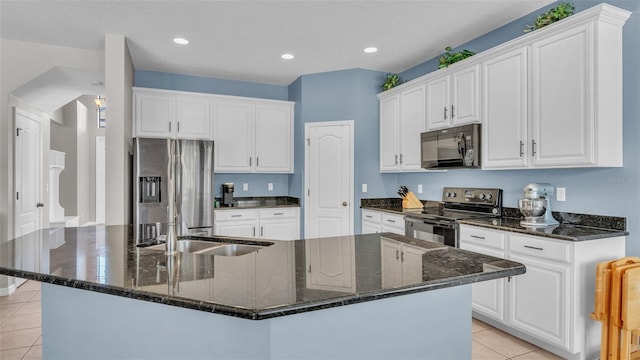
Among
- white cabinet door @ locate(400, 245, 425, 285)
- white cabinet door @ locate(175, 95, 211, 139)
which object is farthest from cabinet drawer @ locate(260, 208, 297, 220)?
white cabinet door @ locate(400, 245, 425, 285)

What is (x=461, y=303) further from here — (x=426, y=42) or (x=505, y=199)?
(x=426, y=42)

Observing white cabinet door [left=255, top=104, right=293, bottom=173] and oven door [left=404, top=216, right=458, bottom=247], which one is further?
white cabinet door [left=255, top=104, right=293, bottom=173]

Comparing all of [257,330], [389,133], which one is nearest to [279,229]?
[389,133]

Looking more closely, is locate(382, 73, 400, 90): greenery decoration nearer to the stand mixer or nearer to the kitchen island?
the stand mixer

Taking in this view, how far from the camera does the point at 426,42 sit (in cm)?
390

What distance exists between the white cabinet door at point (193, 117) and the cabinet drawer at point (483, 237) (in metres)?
3.35

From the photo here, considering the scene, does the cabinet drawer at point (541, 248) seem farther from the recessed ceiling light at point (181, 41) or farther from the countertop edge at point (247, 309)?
the recessed ceiling light at point (181, 41)

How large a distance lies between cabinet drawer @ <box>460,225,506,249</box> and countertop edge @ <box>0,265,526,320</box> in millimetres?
1585

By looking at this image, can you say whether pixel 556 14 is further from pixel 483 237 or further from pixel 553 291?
pixel 553 291

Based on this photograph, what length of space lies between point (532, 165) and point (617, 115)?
62 centimetres

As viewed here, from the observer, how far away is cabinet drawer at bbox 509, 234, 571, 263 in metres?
2.44

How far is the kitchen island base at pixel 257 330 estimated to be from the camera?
121 cm

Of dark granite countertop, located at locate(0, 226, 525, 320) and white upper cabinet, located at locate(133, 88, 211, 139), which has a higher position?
white upper cabinet, located at locate(133, 88, 211, 139)

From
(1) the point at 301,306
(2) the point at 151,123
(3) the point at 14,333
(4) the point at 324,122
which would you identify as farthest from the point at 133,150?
(1) the point at 301,306
